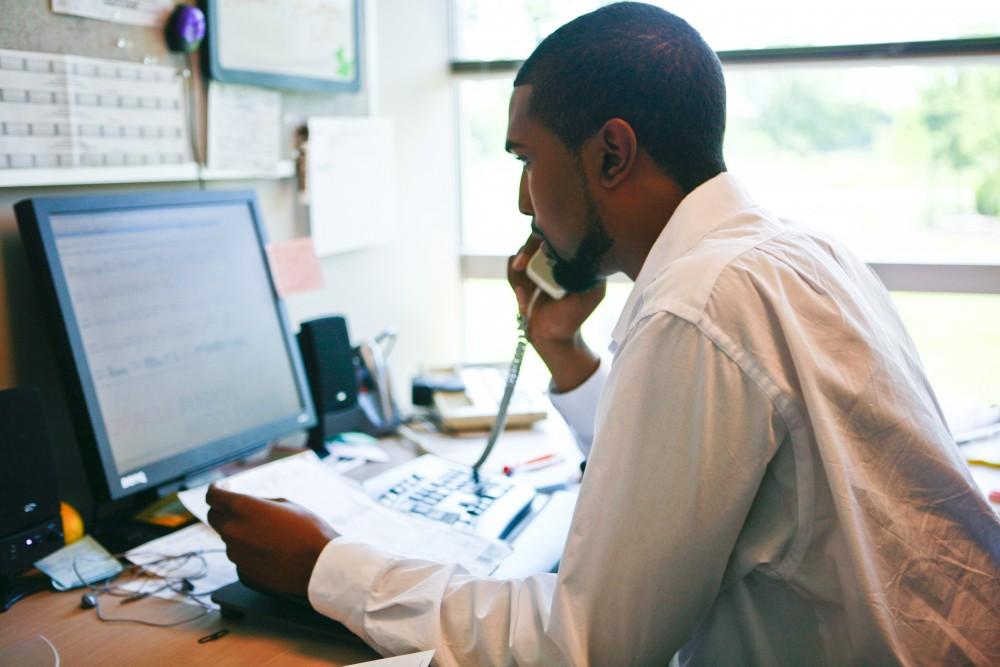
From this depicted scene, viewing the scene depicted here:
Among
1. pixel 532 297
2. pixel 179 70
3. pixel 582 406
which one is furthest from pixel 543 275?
pixel 179 70

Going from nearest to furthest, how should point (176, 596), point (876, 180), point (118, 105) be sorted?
point (176, 596), point (118, 105), point (876, 180)

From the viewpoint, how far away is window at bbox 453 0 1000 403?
6.08 feet

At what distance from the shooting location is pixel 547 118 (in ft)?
3.20

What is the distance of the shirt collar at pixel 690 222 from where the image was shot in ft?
2.89

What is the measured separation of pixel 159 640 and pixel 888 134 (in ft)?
5.93

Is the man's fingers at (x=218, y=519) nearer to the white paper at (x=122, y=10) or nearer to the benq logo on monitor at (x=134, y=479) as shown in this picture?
the benq logo on monitor at (x=134, y=479)

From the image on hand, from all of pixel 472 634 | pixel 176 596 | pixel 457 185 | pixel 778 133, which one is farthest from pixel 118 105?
pixel 778 133

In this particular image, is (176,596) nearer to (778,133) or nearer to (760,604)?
(760,604)

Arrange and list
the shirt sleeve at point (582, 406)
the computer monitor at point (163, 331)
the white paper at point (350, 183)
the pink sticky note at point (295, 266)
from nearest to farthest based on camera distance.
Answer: the computer monitor at point (163, 331) → the shirt sleeve at point (582, 406) → the pink sticky note at point (295, 266) → the white paper at point (350, 183)

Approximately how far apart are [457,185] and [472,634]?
1.61m

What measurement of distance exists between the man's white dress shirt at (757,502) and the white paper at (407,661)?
0.08ft

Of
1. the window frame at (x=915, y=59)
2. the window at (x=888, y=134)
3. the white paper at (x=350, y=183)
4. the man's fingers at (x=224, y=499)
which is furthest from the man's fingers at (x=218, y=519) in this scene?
the window frame at (x=915, y=59)

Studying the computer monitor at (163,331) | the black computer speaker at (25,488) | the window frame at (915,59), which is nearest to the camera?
the black computer speaker at (25,488)

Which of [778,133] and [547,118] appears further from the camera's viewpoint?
[778,133]
